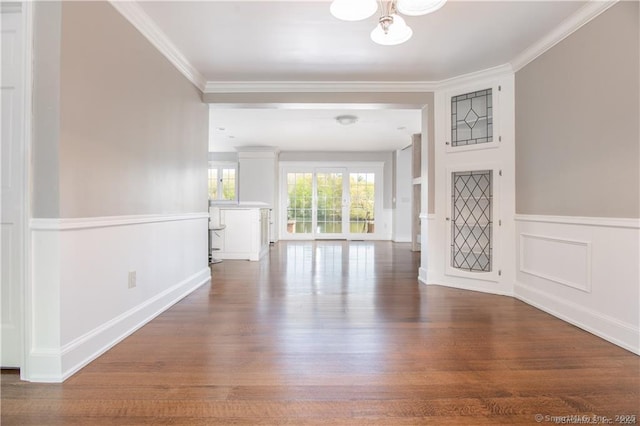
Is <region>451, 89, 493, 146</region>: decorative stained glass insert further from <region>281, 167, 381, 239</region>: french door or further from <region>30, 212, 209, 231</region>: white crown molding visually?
<region>281, 167, 381, 239</region>: french door

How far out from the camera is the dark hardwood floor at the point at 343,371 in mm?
1364

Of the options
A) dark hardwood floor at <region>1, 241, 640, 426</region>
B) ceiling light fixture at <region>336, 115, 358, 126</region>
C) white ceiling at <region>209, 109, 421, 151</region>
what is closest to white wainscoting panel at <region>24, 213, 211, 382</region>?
dark hardwood floor at <region>1, 241, 640, 426</region>

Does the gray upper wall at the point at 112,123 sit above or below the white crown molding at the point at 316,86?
below

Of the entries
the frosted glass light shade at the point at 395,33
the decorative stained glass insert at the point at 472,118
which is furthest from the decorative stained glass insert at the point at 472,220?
the frosted glass light shade at the point at 395,33

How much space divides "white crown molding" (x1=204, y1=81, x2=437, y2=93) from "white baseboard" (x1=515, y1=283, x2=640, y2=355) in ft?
7.83

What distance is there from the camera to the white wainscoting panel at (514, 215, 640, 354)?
2.00 meters

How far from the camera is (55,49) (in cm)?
160

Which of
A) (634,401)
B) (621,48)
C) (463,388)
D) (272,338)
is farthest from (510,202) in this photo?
(272,338)

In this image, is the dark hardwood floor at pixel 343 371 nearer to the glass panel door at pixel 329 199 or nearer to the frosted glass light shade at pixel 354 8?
the frosted glass light shade at pixel 354 8

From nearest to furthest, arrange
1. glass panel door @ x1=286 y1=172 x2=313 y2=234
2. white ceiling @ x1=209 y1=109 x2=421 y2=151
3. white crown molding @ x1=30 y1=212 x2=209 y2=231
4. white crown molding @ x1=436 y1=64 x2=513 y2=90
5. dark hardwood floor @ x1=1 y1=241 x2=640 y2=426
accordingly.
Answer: dark hardwood floor @ x1=1 y1=241 x2=640 y2=426 → white crown molding @ x1=30 y1=212 x2=209 y2=231 → white crown molding @ x1=436 y1=64 x2=513 y2=90 → white ceiling @ x1=209 y1=109 x2=421 y2=151 → glass panel door @ x1=286 y1=172 x2=313 y2=234

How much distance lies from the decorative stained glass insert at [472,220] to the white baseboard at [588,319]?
54 cm

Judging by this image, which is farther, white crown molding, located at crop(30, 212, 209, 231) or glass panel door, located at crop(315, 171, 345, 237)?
glass panel door, located at crop(315, 171, 345, 237)

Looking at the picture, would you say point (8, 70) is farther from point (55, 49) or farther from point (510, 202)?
point (510, 202)

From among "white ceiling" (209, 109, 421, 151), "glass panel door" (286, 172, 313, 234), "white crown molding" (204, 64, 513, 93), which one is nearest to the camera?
"white crown molding" (204, 64, 513, 93)
